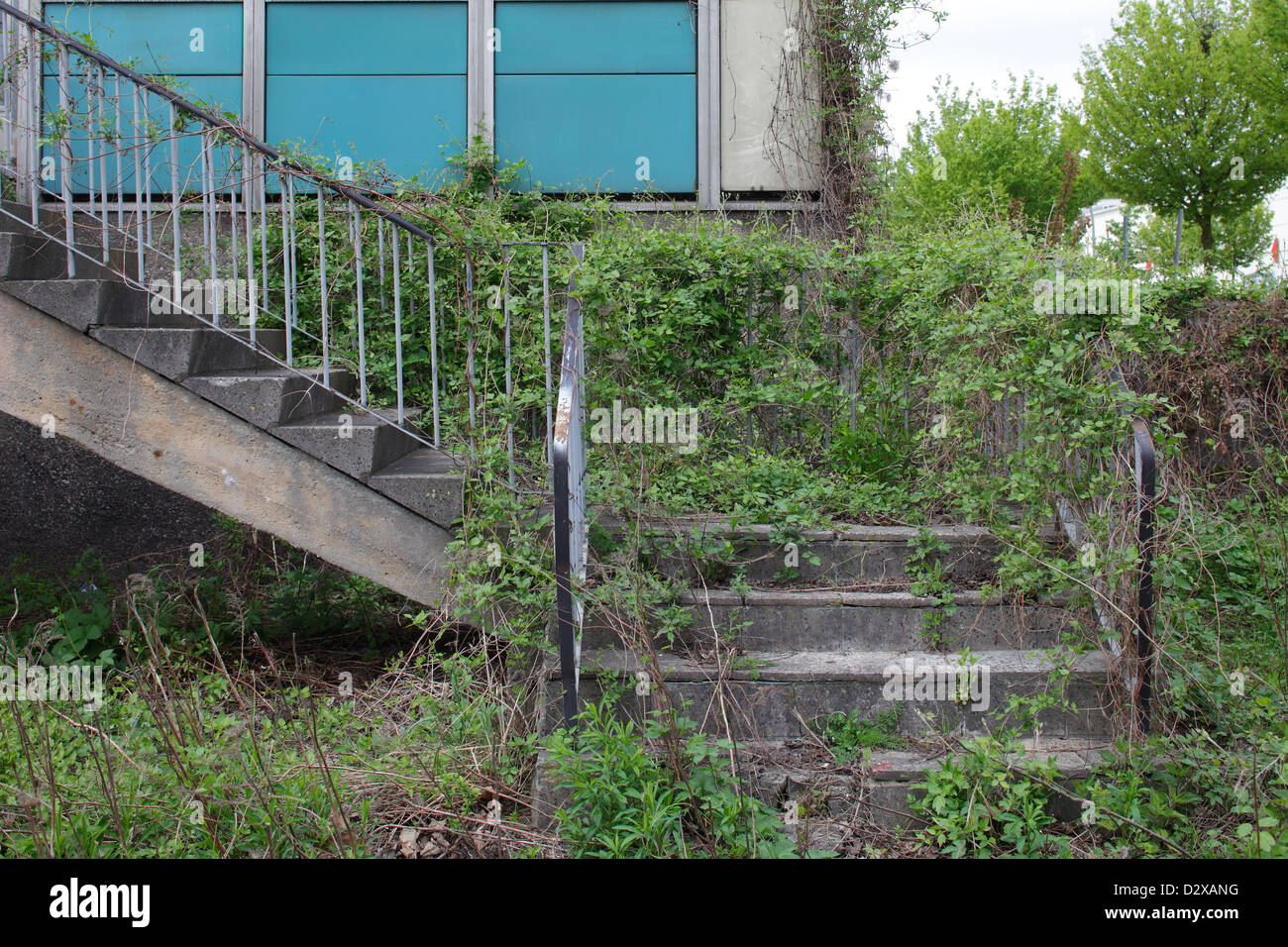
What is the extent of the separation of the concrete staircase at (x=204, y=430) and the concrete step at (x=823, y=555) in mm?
995

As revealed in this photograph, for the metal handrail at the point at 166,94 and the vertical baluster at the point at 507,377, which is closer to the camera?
the vertical baluster at the point at 507,377

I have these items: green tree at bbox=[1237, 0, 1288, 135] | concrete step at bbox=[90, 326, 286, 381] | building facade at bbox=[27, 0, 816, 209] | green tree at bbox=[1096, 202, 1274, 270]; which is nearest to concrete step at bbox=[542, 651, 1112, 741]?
concrete step at bbox=[90, 326, 286, 381]

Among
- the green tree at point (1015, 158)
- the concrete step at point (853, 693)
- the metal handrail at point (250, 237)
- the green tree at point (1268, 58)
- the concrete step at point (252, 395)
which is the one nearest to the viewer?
the concrete step at point (853, 693)

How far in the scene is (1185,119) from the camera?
12203mm

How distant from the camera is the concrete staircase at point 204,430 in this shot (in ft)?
13.2

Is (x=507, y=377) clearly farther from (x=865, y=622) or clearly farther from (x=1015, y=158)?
(x=1015, y=158)

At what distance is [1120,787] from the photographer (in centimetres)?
296

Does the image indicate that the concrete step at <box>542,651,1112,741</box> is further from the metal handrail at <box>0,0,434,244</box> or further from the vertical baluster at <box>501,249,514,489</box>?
the metal handrail at <box>0,0,434,244</box>

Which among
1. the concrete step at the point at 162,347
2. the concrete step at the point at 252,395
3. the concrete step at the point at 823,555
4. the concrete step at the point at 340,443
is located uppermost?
the concrete step at the point at 162,347

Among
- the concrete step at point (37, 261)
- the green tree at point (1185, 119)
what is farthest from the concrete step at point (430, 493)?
the green tree at point (1185, 119)

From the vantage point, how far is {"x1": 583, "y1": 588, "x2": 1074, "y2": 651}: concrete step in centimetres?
369

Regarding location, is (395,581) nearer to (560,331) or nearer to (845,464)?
(560,331)

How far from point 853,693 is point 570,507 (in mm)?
1309

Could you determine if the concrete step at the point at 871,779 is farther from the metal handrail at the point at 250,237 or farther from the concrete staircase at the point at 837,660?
the metal handrail at the point at 250,237
